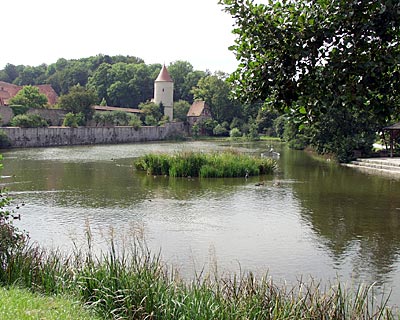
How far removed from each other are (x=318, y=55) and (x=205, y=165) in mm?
16627

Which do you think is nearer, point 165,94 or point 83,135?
point 83,135

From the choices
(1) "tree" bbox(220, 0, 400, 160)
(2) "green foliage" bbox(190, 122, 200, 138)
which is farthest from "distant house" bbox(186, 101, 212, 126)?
(1) "tree" bbox(220, 0, 400, 160)

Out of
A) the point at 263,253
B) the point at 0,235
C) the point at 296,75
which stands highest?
the point at 296,75

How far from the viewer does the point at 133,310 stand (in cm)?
524

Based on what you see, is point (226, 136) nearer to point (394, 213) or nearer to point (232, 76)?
point (394, 213)

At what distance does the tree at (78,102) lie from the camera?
53.9 meters

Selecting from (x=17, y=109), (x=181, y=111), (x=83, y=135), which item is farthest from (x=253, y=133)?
(x=17, y=109)

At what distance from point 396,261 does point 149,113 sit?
55.6 metres

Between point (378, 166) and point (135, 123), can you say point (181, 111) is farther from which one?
point (378, 166)

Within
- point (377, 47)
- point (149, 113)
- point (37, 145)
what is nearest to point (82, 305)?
point (377, 47)

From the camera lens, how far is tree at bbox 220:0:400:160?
4145 millimetres

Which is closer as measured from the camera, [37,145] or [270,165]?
[270,165]

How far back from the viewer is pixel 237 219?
42.1 ft

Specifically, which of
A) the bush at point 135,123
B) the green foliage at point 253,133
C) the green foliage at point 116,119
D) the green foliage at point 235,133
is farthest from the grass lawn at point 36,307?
the green foliage at point 235,133
